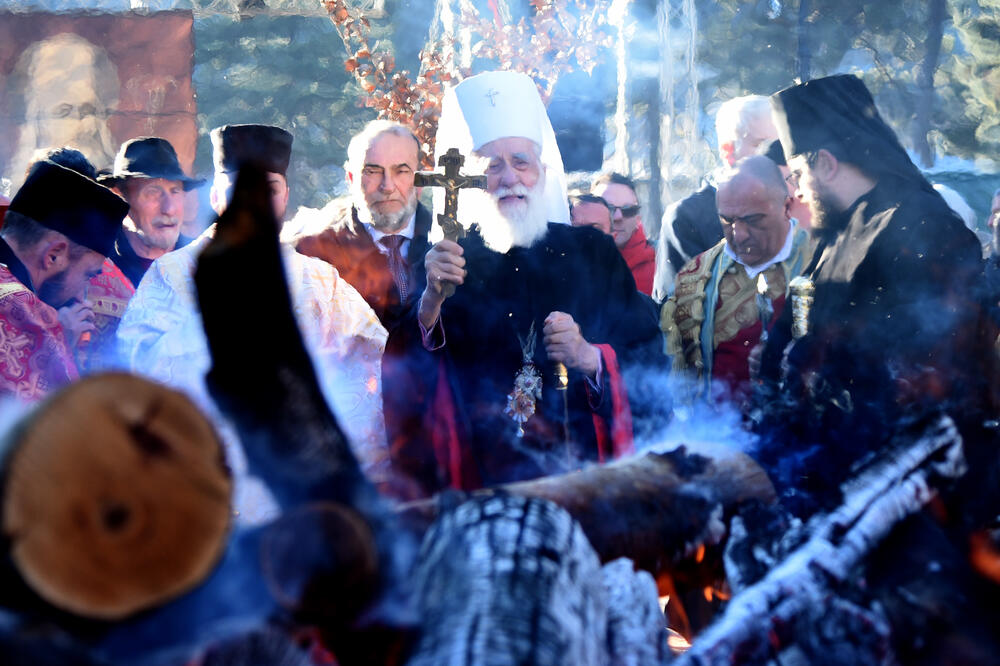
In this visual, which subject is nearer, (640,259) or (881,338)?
(881,338)

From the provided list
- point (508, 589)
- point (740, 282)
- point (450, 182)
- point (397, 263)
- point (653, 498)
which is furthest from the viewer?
point (397, 263)

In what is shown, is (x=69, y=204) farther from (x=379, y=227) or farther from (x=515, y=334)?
(x=515, y=334)

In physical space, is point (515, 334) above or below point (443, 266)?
below

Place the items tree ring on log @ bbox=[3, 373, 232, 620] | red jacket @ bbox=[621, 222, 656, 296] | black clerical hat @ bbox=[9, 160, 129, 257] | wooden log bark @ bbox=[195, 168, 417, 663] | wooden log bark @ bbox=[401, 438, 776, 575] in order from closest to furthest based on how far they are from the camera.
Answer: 1. tree ring on log @ bbox=[3, 373, 232, 620]
2. wooden log bark @ bbox=[195, 168, 417, 663]
3. wooden log bark @ bbox=[401, 438, 776, 575]
4. black clerical hat @ bbox=[9, 160, 129, 257]
5. red jacket @ bbox=[621, 222, 656, 296]

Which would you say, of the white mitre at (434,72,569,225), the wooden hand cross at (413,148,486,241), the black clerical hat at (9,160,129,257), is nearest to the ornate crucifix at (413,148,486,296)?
the wooden hand cross at (413,148,486,241)

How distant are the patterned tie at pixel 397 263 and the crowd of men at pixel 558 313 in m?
0.08

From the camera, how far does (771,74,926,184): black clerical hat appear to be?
11.5ft

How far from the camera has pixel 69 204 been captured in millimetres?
3740

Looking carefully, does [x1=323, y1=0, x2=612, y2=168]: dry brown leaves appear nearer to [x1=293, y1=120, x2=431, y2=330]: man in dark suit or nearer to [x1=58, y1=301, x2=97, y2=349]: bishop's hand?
[x1=293, y1=120, x2=431, y2=330]: man in dark suit

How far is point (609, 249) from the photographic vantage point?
381 centimetres

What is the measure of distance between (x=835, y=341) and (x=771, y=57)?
48.6 ft

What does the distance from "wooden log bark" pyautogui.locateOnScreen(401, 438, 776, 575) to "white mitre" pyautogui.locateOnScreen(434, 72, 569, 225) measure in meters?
1.76

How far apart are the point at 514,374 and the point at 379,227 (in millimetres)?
1504

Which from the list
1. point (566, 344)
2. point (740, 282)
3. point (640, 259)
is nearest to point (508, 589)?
point (566, 344)
